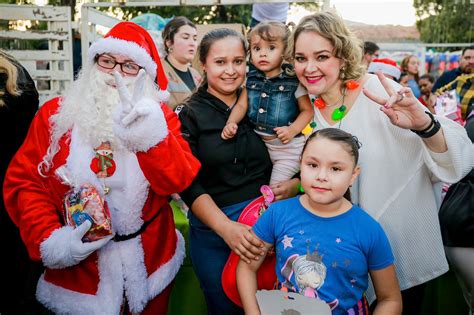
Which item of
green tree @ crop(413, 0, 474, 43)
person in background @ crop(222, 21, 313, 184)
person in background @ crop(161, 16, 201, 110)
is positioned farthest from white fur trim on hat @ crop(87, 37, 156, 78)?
green tree @ crop(413, 0, 474, 43)

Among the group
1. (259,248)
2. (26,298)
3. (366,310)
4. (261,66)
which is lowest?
(26,298)

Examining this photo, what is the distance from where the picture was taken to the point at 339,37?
199 centimetres

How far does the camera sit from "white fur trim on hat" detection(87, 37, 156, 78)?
220 centimetres

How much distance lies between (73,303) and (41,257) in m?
0.26

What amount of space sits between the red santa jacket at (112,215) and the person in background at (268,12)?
207 centimetres

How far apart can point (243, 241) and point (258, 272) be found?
0.19 meters

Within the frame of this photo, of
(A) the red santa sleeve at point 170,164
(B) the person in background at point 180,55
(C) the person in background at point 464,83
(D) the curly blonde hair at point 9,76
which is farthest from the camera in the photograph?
(B) the person in background at point 180,55

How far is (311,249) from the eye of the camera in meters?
1.71

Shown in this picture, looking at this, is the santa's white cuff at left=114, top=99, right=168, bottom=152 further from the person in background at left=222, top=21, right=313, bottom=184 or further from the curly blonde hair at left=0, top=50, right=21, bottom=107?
the curly blonde hair at left=0, top=50, right=21, bottom=107

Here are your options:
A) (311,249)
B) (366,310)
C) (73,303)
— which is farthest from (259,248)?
(73,303)

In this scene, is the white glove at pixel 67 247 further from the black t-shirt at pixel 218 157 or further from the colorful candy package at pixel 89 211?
the black t-shirt at pixel 218 157

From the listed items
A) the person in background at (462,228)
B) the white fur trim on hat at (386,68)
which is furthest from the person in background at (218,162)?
the white fur trim on hat at (386,68)

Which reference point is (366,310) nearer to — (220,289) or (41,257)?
(220,289)

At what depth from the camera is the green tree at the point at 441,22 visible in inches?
570
